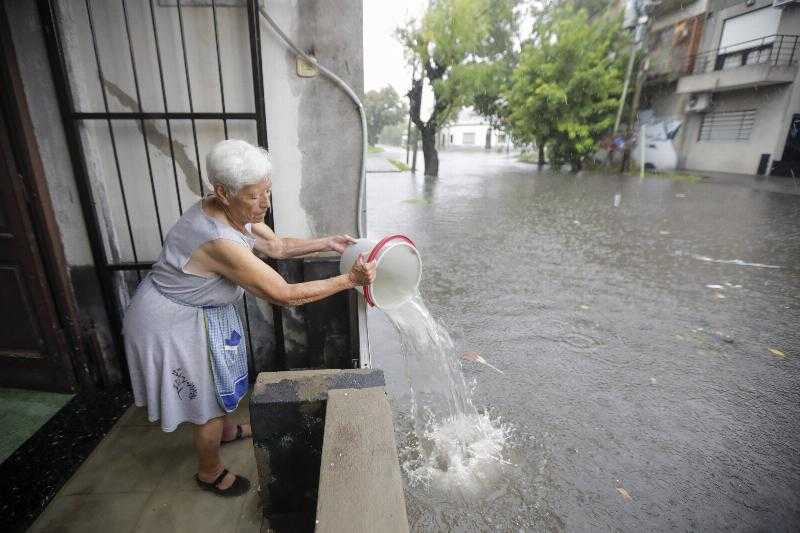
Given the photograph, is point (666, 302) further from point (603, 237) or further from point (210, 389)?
point (210, 389)

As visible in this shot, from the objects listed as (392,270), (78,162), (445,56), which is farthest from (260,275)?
(445,56)

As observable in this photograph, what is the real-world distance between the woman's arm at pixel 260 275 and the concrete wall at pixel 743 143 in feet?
67.3

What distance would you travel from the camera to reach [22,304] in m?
2.73

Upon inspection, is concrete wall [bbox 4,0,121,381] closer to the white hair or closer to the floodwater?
the white hair

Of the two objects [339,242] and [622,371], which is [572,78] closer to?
[622,371]

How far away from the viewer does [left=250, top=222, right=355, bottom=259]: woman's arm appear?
2430 mm

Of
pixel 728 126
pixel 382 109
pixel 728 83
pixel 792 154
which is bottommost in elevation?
pixel 792 154

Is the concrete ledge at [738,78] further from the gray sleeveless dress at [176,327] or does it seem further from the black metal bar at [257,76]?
the gray sleeveless dress at [176,327]

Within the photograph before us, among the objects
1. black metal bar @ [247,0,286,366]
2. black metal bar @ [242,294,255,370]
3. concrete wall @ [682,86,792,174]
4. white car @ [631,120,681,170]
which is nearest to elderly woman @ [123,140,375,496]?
black metal bar @ [247,0,286,366]

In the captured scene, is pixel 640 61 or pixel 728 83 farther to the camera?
pixel 640 61

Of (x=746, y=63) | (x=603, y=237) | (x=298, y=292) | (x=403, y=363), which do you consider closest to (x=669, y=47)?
(x=746, y=63)

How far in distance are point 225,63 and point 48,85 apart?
3.20 ft

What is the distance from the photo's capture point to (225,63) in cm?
251

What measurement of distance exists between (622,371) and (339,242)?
267 centimetres
